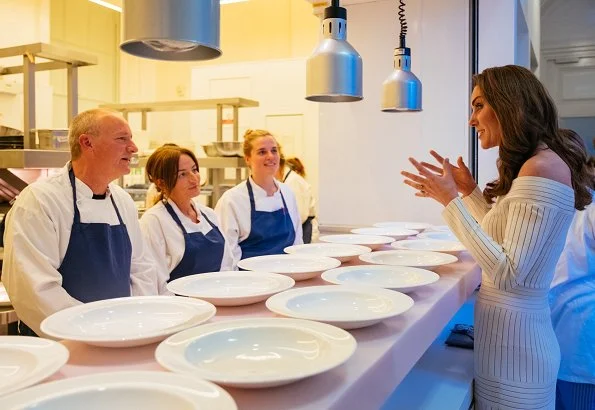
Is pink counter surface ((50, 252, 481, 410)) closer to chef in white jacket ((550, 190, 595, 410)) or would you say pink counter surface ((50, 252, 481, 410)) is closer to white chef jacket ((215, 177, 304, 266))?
chef in white jacket ((550, 190, 595, 410))

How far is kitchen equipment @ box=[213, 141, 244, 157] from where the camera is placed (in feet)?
14.2

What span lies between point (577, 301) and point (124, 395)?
6.52 feet

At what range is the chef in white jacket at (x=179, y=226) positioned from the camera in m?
2.54

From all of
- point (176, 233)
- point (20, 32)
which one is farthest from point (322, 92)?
point (20, 32)

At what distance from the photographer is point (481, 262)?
1.64m

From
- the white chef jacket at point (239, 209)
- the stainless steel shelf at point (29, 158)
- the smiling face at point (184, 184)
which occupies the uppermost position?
the stainless steel shelf at point (29, 158)

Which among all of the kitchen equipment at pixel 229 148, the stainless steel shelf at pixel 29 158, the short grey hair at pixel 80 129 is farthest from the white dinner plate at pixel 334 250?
the kitchen equipment at pixel 229 148

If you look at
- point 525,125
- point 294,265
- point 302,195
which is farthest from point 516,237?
point 302,195

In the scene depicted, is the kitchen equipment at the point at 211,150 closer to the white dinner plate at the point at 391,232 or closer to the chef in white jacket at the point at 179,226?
the chef in white jacket at the point at 179,226

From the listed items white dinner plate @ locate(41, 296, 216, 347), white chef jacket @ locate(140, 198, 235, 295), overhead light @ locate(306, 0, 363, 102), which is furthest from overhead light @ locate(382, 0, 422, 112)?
white dinner plate @ locate(41, 296, 216, 347)

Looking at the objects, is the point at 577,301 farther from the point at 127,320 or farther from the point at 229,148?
the point at 229,148

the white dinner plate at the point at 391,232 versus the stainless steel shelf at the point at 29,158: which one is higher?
the stainless steel shelf at the point at 29,158

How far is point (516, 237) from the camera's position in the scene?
1.60 meters

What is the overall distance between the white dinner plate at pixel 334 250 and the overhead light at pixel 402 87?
851mm
